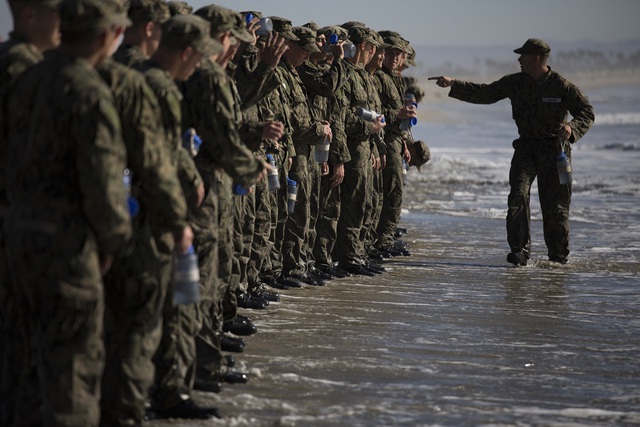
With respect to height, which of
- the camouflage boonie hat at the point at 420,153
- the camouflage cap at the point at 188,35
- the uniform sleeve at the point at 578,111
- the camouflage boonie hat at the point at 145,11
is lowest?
the camouflage boonie hat at the point at 420,153

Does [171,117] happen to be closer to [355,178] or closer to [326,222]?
[326,222]

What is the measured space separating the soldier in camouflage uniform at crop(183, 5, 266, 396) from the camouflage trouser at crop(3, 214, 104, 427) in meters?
1.57

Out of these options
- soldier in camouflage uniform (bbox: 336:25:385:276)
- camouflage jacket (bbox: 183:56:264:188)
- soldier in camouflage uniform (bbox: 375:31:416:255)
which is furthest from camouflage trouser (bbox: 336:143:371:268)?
camouflage jacket (bbox: 183:56:264:188)

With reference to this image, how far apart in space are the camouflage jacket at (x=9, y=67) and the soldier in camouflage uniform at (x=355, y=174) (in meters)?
7.03

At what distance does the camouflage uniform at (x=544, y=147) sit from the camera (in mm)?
14875

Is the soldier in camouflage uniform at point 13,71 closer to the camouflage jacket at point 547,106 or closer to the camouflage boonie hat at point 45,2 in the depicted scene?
the camouflage boonie hat at point 45,2

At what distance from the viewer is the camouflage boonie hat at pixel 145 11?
7.77 m

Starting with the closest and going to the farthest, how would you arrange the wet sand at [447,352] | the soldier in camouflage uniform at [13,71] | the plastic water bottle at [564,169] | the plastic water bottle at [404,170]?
the soldier in camouflage uniform at [13,71] → the wet sand at [447,352] → the plastic water bottle at [564,169] → the plastic water bottle at [404,170]

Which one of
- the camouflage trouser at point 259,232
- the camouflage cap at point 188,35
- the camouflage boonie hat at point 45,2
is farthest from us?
the camouflage trouser at point 259,232

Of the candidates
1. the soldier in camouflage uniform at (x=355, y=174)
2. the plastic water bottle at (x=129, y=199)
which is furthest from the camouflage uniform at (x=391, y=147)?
the plastic water bottle at (x=129, y=199)

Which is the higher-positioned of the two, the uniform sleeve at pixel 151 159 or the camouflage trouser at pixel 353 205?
the uniform sleeve at pixel 151 159

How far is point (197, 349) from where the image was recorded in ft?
26.2

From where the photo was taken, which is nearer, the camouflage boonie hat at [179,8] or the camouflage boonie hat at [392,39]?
the camouflage boonie hat at [179,8]

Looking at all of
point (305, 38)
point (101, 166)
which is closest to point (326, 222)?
point (305, 38)
